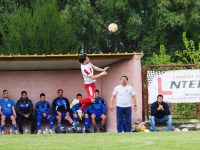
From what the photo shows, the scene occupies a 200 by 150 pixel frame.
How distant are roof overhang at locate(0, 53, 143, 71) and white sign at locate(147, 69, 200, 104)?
1434 mm

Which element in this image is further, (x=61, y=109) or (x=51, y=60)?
(x=61, y=109)

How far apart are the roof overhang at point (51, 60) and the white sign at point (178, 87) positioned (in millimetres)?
1434

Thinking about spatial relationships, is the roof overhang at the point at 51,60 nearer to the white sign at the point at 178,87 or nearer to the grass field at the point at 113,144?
the white sign at the point at 178,87

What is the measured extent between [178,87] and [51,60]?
4.31 m

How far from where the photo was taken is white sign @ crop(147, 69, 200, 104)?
23.1 metres

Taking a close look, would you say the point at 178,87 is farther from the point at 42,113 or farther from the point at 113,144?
the point at 113,144

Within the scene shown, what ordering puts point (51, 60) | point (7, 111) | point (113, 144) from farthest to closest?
point (7, 111)
point (51, 60)
point (113, 144)

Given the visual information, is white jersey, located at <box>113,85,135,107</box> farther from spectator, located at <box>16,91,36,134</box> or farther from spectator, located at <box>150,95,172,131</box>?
spectator, located at <box>16,91,36,134</box>

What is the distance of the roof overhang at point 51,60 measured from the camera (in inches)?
877

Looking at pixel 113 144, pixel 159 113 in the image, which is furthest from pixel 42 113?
pixel 113 144

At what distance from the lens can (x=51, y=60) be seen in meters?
22.7

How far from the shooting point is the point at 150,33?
45.7 m

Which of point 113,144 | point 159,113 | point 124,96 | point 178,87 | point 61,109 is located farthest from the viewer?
point 61,109

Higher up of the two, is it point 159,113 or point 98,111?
point 98,111
